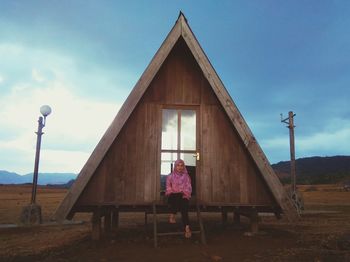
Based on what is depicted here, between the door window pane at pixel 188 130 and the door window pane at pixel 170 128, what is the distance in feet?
0.60

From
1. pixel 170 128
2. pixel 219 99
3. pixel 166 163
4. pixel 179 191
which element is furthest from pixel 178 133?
pixel 179 191

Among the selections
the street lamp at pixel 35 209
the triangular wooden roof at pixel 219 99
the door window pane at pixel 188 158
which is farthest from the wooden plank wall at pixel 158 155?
the street lamp at pixel 35 209

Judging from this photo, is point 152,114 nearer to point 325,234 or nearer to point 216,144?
point 216,144

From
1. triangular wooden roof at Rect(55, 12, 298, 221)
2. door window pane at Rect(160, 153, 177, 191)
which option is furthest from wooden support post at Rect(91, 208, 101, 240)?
door window pane at Rect(160, 153, 177, 191)

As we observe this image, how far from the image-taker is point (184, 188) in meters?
8.38

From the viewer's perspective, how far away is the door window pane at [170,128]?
934 centimetres

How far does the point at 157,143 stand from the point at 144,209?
1650 mm

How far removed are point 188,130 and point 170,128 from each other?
0.47m

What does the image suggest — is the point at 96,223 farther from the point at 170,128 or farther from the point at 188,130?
the point at 188,130

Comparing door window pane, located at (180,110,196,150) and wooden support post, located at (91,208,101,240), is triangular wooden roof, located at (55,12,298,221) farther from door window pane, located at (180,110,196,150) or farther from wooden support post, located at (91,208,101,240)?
door window pane, located at (180,110,196,150)

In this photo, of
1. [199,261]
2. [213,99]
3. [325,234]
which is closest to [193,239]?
[199,261]

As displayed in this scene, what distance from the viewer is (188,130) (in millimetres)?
9375

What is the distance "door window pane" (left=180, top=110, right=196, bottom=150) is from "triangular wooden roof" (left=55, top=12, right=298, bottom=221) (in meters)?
1.05

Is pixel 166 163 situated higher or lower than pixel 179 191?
higher
